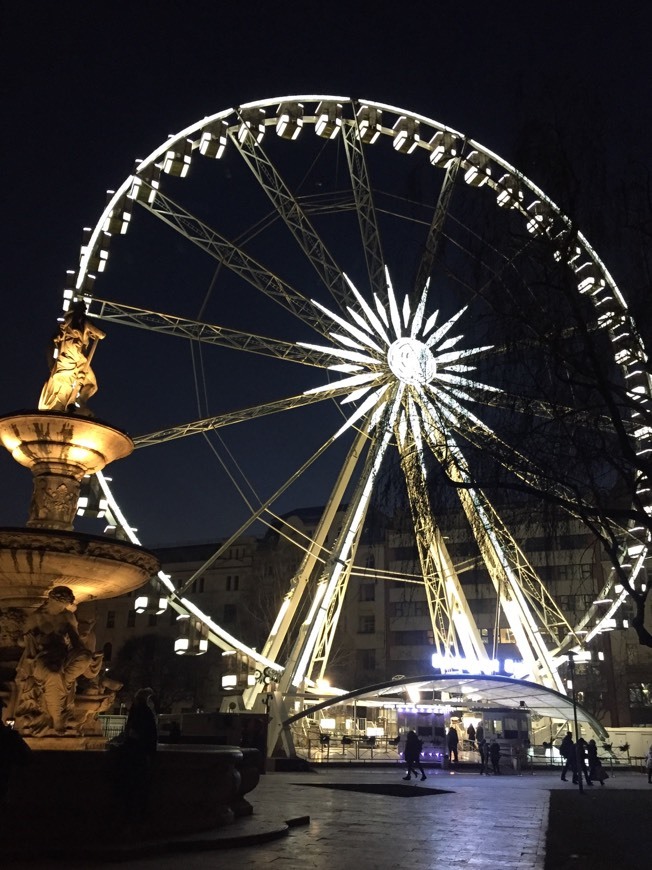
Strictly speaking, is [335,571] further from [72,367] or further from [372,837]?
[372,837]

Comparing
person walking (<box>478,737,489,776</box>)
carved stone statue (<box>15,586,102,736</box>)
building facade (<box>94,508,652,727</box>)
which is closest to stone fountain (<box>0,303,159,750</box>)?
carved stone statue (<box>15,586,102,736</box>)

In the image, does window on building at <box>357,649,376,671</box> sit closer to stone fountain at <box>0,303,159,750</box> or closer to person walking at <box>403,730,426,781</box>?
person walking at <box>403,730,426,781</box>

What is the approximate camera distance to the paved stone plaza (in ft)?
24.6

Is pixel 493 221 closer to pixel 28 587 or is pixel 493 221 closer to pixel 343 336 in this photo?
pixel 28 587

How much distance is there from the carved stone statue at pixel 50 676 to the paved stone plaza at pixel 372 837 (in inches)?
107

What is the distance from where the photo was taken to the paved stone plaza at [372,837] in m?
7.51

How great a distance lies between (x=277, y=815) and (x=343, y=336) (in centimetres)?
1609

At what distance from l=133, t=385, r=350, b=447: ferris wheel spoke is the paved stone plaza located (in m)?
10.6

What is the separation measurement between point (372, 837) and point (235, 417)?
15.7 metres

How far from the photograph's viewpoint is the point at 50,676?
10609 mm

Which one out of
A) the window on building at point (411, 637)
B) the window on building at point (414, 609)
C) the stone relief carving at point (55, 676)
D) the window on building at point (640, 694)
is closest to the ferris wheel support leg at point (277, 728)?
the stone relief carving at point (55, 676)

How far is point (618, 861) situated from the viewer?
8.52 m

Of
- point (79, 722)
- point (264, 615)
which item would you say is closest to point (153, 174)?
point (79, 722)

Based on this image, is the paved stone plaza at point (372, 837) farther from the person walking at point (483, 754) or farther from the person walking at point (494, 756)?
the person walking at point (483, 754)
